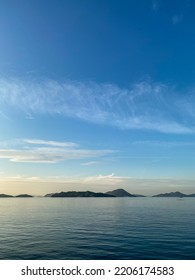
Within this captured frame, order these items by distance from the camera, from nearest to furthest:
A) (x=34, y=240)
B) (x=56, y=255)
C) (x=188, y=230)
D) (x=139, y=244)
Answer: (x=56, y=255)
(x=139, y=244)
(x=34, y=240)
(x=188, y=230)

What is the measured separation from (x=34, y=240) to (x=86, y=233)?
48.1 feet

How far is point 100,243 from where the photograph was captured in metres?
54.4

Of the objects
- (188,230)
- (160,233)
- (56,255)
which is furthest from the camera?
(188,230)

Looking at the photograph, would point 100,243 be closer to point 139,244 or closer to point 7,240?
point 139,244
